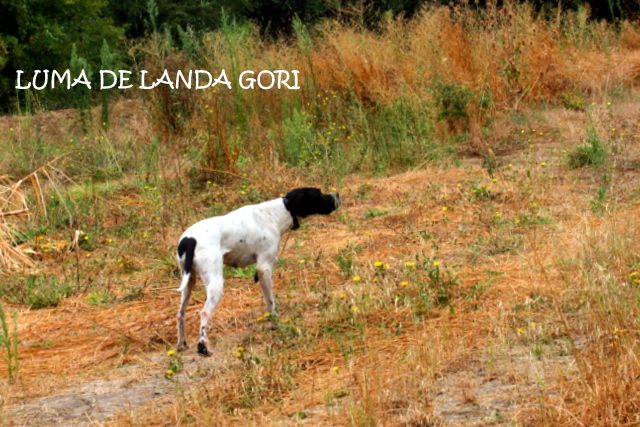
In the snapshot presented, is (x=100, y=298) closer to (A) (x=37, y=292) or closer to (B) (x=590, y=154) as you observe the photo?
(A) (x=37, y=292)

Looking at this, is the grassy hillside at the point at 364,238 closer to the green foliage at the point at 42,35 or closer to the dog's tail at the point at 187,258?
the dog's tail at the point at 187,258

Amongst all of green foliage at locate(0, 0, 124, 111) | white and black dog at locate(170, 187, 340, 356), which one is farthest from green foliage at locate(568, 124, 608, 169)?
green foliage at locate(0, 0, 124, 111)

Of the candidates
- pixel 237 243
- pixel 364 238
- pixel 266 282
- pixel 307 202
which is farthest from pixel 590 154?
pixel 237 243

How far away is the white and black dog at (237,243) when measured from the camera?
229 inches

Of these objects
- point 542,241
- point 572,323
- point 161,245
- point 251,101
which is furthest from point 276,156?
point 572,323

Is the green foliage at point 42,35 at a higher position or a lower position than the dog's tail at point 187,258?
lower

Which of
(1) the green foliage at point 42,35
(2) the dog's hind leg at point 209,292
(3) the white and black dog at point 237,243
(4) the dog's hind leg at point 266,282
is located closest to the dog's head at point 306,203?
(3) the white and black dog at point 237,243

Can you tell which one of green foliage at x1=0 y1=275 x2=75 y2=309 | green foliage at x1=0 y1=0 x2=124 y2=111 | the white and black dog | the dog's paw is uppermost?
the white and black dog

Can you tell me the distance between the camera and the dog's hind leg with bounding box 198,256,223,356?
18.9ft

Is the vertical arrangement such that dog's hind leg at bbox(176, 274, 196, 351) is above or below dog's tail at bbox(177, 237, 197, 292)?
below

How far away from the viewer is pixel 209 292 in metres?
5.80

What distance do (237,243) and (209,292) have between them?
0.45 meters

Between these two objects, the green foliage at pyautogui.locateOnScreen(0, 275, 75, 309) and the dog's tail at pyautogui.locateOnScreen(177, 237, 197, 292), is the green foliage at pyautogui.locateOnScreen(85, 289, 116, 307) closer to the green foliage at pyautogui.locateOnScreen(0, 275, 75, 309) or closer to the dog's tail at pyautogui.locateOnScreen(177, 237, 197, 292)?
the green foliage at pyautogui.locateOnScreen(0, 275, 75, 309)

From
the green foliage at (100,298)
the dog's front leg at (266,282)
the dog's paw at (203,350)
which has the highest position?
the dog's front leg at (266,282)
